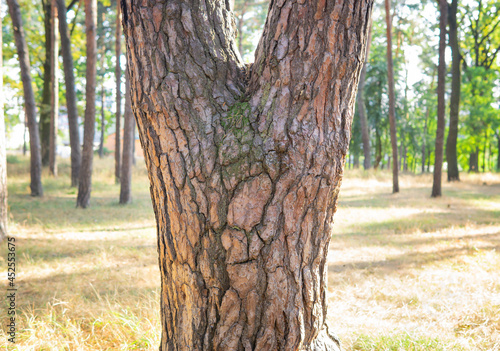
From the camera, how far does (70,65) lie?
11.6m

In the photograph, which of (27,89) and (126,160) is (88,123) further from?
(27,89)

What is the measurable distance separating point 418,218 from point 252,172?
780 centimetres

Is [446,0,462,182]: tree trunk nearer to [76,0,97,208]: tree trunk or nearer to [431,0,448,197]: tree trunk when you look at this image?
[431,0,448,197]: tree trunk

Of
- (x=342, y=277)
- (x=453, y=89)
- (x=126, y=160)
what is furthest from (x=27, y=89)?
(x=453, y=89)

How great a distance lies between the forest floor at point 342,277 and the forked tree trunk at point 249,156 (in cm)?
137

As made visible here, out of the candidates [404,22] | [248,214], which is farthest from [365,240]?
[404,22]

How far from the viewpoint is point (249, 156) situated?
1659mm

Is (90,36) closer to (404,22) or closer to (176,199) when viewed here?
(176,199)

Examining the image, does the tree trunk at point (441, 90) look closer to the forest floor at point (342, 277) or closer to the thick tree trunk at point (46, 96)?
the forest floor at point (342, 277)

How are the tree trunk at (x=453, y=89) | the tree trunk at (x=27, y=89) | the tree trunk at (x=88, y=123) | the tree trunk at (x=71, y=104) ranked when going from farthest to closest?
the tree trunk at (x=453, y=89) → the tree trunk at (x=71, y=104) → the tree trunk at (x=27, y=89) → the tree trunk at (x=88, y=123)

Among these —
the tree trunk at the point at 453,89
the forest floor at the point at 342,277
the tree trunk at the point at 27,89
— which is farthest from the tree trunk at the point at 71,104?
the tree trunk at the point at 453,89

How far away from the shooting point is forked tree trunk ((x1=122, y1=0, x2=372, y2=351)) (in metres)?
1.66

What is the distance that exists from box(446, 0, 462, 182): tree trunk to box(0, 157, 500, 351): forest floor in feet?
22.4

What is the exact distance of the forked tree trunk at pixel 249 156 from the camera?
1.66 metres
